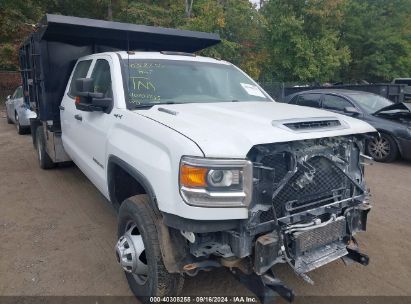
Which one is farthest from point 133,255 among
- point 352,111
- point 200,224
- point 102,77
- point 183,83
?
point 352,111

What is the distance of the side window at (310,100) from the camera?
9430 millimetres

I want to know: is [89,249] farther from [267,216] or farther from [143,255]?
[267,216]

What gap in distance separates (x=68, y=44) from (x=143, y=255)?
14.4 feet

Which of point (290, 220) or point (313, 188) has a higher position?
point (313, 188)

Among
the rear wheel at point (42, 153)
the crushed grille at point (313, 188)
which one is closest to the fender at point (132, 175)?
the crushed grille at point (313, 188)

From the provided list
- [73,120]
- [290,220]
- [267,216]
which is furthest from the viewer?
[73,120]

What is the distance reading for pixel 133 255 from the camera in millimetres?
2979

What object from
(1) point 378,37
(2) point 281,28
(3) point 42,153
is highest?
(2) point 281,28

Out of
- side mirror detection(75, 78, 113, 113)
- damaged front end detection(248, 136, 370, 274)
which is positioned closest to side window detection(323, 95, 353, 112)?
damaged front end detection(248, 136, 370, 274)

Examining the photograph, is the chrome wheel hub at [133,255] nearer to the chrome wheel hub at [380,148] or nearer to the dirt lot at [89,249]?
the dirt lot at [89,249]

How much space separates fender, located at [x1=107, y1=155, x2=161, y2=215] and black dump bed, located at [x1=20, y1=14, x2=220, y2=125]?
9.47 ft

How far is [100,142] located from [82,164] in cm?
99

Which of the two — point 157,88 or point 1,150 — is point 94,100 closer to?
point 157,88

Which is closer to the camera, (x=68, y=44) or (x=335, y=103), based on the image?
(x=68, y=44)
